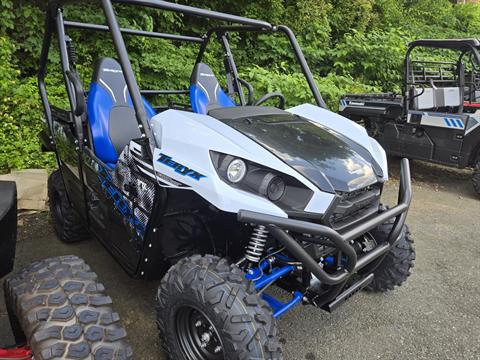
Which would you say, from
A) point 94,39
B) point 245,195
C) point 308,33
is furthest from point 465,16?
point 245,195

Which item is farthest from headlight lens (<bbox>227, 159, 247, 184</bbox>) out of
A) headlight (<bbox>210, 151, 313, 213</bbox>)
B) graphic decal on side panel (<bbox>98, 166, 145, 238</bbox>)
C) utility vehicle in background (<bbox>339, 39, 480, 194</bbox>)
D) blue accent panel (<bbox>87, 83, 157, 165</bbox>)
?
utility vehicle in background (<bbox>339, 39, 480, 194</bbox>)

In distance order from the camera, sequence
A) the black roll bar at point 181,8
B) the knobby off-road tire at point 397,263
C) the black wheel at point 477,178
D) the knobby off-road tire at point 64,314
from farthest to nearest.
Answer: the black wheel at point 477,178 → the knobby off-road tire at point 397,263 → the black roll bar at point 181,8 → the knobby off-road tire at point 64,314

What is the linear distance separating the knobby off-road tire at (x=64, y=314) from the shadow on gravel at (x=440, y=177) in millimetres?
4586

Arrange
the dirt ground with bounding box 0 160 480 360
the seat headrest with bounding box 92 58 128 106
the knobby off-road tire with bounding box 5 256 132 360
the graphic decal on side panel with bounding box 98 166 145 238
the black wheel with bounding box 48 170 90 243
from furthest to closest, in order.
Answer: the black wheel with bounding box 48 170 90 243 → the seat headrest with bounding box 92 58 128 106 → the dirt ground with bounding box 0 160 480 360 → the graphic decal on side panel with bounding box 98 166 145 238 → the knobby off-road tire with bounding box 5 256 132 360

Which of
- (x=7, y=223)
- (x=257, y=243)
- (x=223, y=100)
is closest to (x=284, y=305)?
(x=257, y=243)

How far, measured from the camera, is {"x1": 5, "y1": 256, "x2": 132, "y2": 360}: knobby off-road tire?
1.31 meters

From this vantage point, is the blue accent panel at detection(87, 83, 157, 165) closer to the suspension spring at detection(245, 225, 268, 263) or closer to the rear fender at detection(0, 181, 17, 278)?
the rear fender at detection(0, 181, 17, 278)

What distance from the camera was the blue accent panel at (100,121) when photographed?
259cm

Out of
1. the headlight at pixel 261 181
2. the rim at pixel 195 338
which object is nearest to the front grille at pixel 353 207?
the headlight at pixel 261 181

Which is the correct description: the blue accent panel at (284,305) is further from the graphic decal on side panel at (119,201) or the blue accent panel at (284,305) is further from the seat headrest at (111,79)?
the seat headrest at (111,79)

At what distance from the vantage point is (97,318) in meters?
1.40

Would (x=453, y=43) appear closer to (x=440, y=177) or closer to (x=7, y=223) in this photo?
(x=440, y=177)

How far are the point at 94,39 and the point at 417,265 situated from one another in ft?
16.1

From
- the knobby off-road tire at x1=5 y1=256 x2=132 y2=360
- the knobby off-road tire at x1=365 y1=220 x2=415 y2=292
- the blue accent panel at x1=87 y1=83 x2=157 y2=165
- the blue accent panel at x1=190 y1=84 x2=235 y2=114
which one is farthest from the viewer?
the blue accent panel at x1=190 y1=84 x2=235 y2=114
